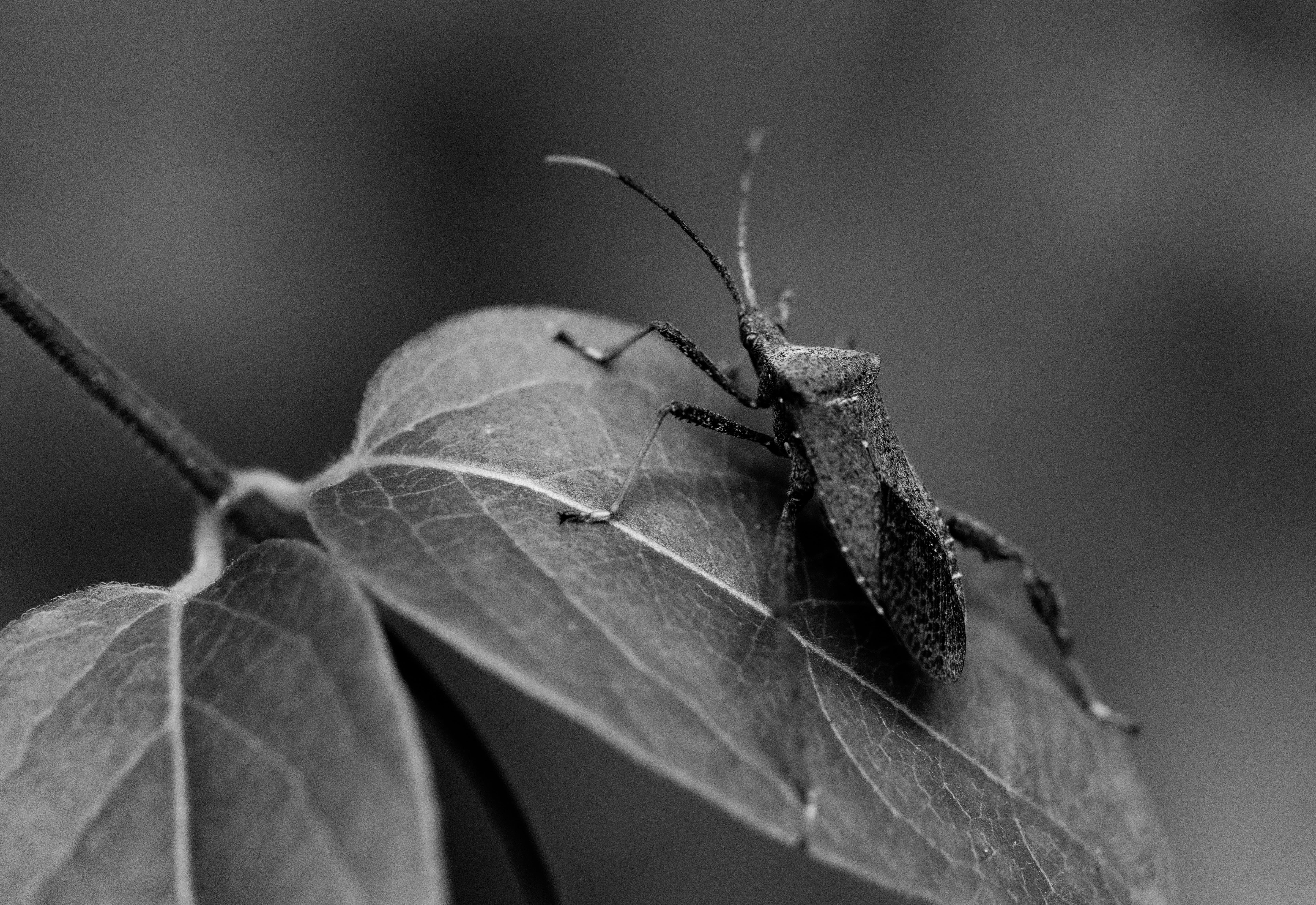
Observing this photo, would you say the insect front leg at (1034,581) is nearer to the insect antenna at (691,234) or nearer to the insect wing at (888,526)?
the insect wing at (888,526)

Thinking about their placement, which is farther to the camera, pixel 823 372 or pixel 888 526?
pixel 823 372

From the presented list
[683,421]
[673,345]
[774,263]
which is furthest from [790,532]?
[774,263]

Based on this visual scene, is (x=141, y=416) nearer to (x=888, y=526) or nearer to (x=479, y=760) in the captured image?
(x=479, y=760)

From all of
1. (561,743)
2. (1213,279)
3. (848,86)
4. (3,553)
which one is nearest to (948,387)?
(1213,279)

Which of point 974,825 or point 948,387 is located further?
point 948,387

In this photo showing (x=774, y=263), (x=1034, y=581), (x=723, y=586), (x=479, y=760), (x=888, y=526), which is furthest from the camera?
(x=774, y=263)

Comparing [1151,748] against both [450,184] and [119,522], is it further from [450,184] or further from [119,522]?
[119,522]
